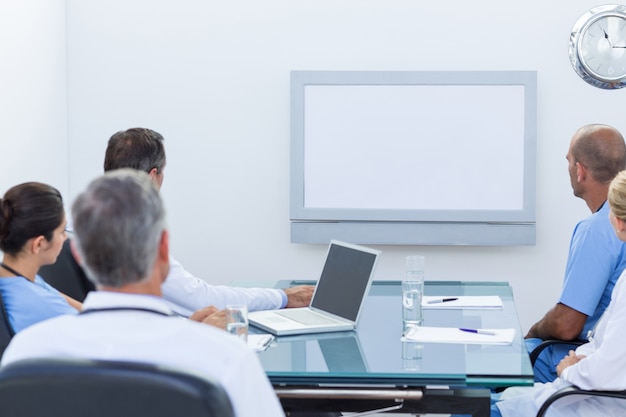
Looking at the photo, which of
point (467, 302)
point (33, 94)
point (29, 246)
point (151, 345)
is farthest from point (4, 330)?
point (33, 94)

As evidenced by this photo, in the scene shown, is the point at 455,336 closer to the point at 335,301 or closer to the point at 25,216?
the point at 335,301

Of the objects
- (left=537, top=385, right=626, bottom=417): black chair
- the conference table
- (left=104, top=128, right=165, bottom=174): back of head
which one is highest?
(left=104, top=128, right=165, bottom=174): back of head

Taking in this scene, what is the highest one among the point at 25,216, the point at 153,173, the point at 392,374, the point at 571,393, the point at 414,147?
the point at 414,147

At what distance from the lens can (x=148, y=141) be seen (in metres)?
3.59

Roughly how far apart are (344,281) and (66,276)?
1.08 metres

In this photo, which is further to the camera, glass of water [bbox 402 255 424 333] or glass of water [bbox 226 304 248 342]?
glass of water [bbox 402 255 424 333]

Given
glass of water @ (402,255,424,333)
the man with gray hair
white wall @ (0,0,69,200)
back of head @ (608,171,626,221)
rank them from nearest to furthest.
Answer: the man with gray hair → back of head @ (608,171,626,221) → glass of water @ (402,255,424,333) → white wall @ (0,0,69,200)

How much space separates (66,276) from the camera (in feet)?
11.4

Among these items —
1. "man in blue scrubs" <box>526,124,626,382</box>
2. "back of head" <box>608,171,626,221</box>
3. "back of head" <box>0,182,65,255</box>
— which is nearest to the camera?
"back of head" <box>0,182,65,255</box>

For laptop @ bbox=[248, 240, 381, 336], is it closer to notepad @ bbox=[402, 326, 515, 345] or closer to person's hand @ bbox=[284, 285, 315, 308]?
person's hand @ bbox=[284, 285, 315, 308]

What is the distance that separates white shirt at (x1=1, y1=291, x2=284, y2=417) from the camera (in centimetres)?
152

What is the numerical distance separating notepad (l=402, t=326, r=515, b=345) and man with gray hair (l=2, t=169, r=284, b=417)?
1.32m

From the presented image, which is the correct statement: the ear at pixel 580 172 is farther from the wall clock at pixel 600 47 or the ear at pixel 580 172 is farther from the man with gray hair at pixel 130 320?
the man with gray hair at pixel 130 320

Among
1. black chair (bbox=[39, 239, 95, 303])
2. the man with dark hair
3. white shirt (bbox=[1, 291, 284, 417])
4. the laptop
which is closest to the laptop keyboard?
the laptop
